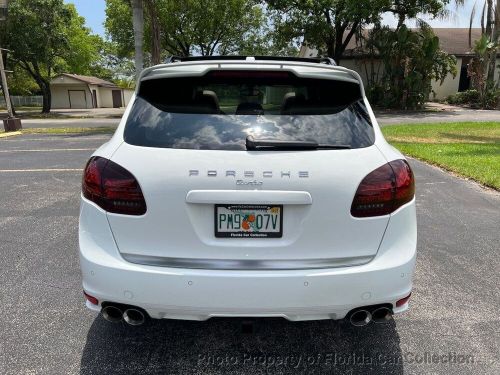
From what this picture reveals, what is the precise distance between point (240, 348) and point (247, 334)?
120 mm

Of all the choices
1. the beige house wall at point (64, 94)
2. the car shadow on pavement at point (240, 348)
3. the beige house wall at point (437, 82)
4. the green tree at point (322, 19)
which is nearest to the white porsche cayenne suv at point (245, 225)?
the car shadow on pavement at point (240, 348)

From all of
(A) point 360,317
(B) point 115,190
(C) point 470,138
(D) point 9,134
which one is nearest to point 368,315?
(A) point 360,317

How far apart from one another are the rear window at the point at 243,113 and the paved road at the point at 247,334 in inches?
53.3

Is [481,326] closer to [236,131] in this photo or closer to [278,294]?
[278,294]

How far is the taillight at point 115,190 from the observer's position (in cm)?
219

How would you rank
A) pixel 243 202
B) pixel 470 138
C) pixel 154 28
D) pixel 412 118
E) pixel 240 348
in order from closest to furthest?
pixel 243 202
pixel 240 348
pixel 470 138
pixel 154 28
pixel 412 118

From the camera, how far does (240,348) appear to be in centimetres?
274

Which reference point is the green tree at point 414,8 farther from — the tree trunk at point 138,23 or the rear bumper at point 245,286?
the rear bumper at point 245,286

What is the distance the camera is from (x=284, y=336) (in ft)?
9.41

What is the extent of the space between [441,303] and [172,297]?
223cm

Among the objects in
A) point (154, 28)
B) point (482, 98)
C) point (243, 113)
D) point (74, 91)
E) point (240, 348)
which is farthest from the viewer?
point (74, 91)

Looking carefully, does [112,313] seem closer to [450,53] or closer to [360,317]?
[360,317]

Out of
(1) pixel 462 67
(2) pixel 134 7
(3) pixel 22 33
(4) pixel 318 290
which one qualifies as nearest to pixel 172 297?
(4) pixel 318 290

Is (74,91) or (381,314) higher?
(381,314)
